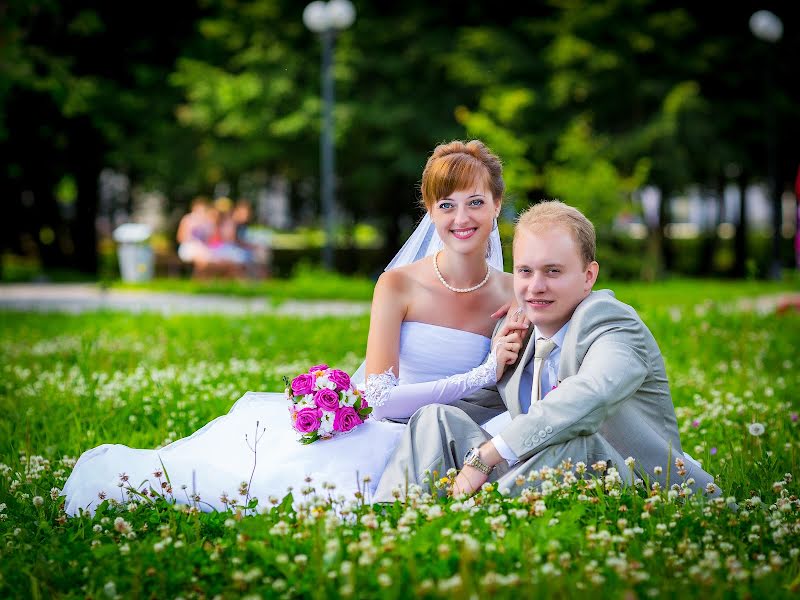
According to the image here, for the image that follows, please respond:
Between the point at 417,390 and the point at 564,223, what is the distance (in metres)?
1.20

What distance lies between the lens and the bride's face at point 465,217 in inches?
200

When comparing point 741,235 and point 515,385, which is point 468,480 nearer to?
point 515,385

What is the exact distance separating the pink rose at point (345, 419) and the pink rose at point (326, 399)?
41mm

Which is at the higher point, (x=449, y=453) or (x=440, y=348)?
(x=440, y=348)

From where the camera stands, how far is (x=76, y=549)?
148 inches

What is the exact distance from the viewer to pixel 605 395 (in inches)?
160

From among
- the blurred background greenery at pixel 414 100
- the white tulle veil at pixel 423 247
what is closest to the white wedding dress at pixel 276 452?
the white tulle veil at pixel 423 247

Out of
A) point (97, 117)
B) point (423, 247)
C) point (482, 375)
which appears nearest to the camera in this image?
point (482, 375)

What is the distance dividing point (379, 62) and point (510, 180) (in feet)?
19.2

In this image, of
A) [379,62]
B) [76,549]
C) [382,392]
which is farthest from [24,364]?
[379,62]

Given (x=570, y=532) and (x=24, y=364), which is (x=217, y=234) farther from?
(x=570, y=532)

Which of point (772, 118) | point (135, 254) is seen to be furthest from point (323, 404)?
point (772, 118)

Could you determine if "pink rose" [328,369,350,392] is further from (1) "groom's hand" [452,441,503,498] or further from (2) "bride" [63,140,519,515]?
(1) "groom's hand" [452,441,503,498]

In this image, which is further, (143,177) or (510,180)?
(143,177)
